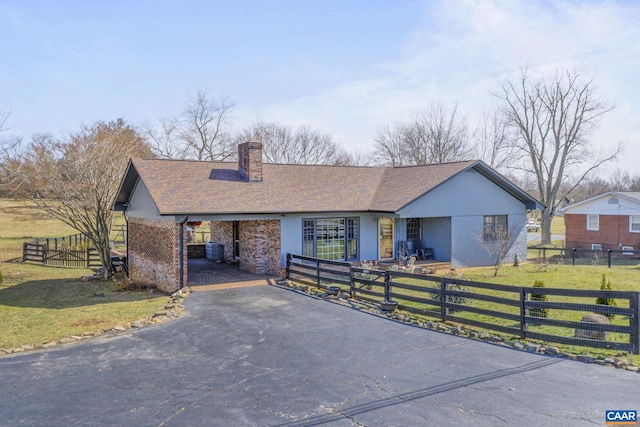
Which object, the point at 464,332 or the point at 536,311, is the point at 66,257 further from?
the point at 536,311

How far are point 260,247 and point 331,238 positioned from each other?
10.1 ft

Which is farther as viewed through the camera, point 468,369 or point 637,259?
point 637,259

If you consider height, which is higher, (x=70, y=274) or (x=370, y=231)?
(x=370, y=231)

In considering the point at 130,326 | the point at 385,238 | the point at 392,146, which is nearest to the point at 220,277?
the point at 130,326

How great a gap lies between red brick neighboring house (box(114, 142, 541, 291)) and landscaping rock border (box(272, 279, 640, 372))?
4.02m

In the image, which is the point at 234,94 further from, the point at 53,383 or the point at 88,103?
the point at 53,383

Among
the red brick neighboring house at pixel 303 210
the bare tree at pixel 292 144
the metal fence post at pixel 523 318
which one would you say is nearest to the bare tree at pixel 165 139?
the bare tree at pixel 292 144

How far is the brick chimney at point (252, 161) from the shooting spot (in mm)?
18812

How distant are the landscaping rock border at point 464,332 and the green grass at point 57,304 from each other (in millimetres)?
5307

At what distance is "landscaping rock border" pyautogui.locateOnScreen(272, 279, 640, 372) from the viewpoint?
7.58 meters

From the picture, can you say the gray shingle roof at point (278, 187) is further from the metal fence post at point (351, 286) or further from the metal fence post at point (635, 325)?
the metal fence post at point (635, 325)

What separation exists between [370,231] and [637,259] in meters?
18.0

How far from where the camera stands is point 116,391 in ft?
22.1

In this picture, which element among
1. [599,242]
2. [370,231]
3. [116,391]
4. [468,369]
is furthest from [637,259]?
[116,391]
